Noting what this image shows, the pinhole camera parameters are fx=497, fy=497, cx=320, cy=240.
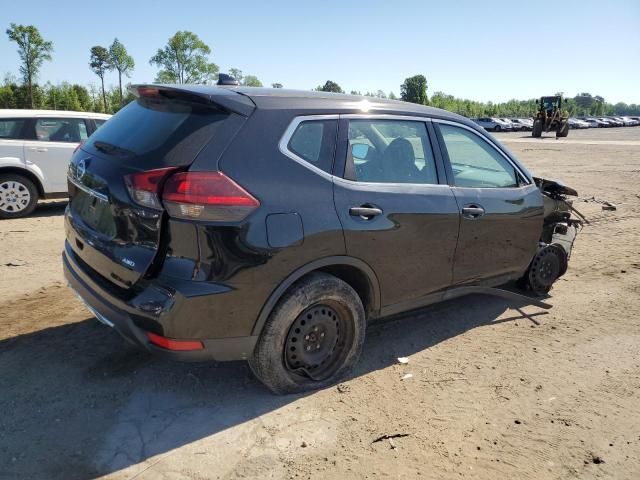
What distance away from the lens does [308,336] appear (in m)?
3.18

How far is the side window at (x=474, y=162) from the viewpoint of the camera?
3.88 meters

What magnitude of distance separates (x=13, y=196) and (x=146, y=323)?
21.3 feet

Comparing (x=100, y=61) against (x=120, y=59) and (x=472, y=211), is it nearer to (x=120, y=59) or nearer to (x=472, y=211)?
(x=120, y=59)

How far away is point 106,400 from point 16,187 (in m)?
6.09

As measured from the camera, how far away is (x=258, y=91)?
3.09m

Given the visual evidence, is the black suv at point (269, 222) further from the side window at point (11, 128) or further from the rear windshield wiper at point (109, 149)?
the side window at point (11, 128)

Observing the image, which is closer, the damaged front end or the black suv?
the black suv

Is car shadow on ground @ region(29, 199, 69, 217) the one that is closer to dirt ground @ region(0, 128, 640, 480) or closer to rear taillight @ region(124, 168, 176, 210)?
dirt ground @ region(0, 128, 640, 480)

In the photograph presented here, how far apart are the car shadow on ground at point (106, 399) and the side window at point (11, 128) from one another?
5258 mm

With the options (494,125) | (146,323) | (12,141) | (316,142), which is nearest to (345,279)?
(316,142)

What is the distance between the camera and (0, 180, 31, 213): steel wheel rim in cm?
766

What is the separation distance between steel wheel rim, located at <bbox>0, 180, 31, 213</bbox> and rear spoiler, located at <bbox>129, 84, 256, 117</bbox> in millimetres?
5908

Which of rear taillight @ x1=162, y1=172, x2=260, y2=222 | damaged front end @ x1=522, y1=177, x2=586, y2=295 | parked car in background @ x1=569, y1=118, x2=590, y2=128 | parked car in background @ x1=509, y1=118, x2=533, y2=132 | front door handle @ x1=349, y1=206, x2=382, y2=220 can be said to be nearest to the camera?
rear taillight @ x1=162, y1=172, x2=260, y2=222

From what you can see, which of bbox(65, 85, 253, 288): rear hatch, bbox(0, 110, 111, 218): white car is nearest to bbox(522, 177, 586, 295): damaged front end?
bbox(65, 85, 253, 288): rear hatch
